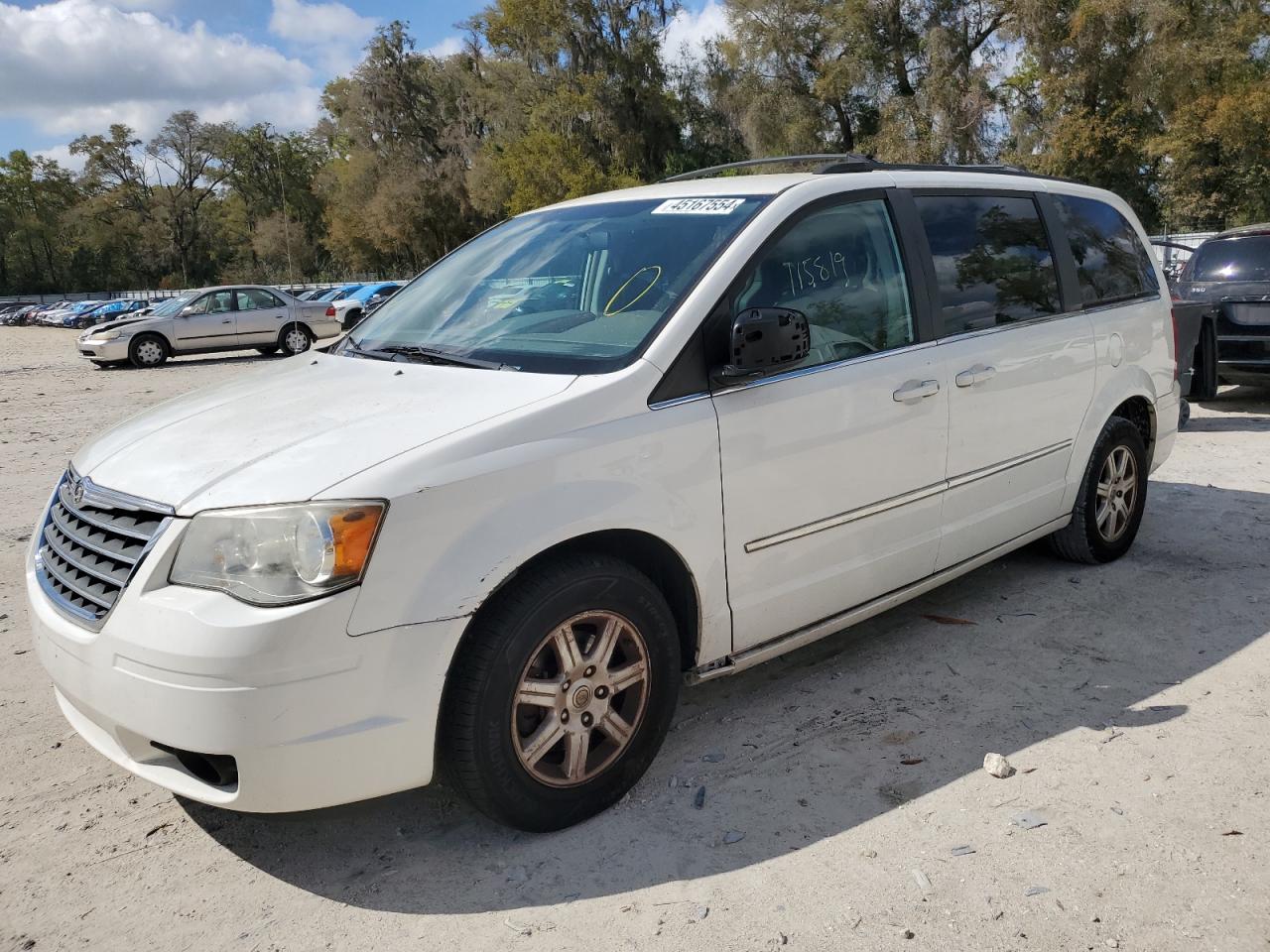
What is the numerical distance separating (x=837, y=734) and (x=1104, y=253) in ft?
9.50

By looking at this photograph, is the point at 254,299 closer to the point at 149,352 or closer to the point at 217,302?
the point at 217,302

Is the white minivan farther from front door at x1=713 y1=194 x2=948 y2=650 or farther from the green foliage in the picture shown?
the green foliage

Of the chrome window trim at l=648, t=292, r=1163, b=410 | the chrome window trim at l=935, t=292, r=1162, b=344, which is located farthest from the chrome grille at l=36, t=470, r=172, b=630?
the chrome window trim at l=935, t=292, r=1162, b=344

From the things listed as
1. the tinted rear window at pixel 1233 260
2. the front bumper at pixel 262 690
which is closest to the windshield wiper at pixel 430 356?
the front bumper at pixel 262 690

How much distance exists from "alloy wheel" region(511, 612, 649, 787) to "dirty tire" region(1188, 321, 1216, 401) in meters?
5.78

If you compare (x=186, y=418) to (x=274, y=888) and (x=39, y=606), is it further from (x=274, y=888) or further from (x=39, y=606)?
(x=274, y=888)

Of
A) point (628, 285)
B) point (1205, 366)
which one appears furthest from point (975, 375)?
point (1205, 366)

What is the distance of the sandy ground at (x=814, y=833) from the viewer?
2.59m

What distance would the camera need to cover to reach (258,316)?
2202cm

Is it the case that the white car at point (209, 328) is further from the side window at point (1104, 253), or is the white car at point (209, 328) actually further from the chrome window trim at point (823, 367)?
the chrome window trim at point (823, 367)

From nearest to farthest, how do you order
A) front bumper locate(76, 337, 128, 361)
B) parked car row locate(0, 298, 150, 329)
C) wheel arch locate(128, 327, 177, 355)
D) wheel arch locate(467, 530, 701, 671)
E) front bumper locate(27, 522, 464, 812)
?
front bumper locate(27, 522, 464, 812), wheel arch locate(467, 530, 701, 671), front bumper locate(76, 337, 128, 361), wheel arch locate(128, 327, 177, 355), parked car row locate(0, 298, 150, 329)

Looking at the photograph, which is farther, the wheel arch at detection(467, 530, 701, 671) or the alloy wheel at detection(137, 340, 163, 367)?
the alloy wheel at detection(137, 340, 163, 367)

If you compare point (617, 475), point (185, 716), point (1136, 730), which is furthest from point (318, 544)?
point (1136, 730)

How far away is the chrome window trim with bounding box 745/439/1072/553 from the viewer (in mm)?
3320
